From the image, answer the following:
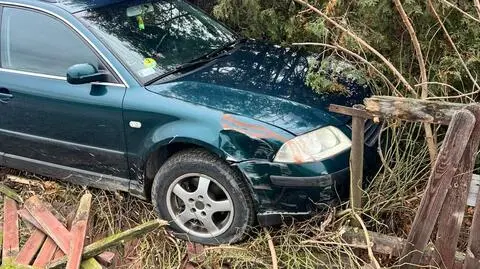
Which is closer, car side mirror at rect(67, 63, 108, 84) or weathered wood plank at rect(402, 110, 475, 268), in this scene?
weathered wood plank at rect(402, 110, 475, 268)

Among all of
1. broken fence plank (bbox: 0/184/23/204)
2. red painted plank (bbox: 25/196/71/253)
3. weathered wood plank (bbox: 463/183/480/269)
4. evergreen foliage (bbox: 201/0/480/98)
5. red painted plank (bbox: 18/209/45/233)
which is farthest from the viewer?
broken fence plank (bbox: 0/184/23/204)

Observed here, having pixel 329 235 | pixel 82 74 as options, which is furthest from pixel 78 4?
pixel 329 235

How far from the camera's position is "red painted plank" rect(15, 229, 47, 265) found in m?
3.60

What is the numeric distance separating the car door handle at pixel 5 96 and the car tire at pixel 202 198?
1.27 m

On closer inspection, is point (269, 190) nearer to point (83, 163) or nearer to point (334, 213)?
point (334, 213)

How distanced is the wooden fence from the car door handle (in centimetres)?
236

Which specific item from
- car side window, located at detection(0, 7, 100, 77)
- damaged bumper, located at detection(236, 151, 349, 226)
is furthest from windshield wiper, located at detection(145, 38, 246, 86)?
damaged bumper, located at detection(236, 151, 349, 226)

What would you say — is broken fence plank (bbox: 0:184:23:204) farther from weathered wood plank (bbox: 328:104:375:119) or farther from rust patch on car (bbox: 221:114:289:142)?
weathered wood plank (bbox: 328:104:375:119)

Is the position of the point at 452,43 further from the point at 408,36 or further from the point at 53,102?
the point at 53,102

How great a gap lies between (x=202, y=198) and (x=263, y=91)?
80 cm

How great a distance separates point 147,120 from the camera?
3.41 m

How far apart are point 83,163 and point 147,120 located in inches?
28.4

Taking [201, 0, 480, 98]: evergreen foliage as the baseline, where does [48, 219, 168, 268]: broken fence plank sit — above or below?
below

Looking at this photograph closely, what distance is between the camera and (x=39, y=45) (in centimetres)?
376
